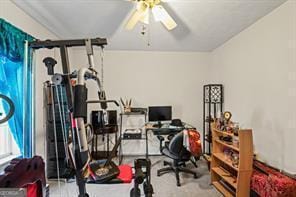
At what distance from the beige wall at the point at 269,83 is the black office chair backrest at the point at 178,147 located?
3.38ft

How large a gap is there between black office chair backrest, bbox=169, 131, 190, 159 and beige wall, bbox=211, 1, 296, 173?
103 centimetres

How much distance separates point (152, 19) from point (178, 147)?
1.94 metres

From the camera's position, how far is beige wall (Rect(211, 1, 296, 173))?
2449 mm

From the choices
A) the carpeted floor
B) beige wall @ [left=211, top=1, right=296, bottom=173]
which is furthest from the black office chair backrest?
beige wall @ [left=211, top=1, right=296, bottom=173]

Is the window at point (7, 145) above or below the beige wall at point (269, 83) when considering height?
below

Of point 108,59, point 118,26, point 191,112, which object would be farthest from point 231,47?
point 108,59

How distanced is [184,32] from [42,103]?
2552 mm

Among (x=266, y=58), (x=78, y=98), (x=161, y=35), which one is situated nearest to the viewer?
(x=78, y=98)

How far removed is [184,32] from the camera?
362 cm

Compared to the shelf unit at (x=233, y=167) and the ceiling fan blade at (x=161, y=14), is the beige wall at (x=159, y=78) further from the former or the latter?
the ceiling fan blade at (x=161, y=14)

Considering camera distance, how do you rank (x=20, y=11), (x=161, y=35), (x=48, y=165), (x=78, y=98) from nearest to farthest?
(x=78, y=98)
(x=20, y=11)
(x=48, y=165)
(x=161, y=35)

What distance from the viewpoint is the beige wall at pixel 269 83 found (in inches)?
96.4

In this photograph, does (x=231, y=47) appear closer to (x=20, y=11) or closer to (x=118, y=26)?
(x=118, y=26)

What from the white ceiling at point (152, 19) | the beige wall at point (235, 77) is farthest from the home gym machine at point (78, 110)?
the beige wall at point (235, 77)
